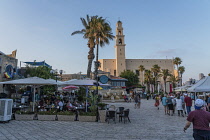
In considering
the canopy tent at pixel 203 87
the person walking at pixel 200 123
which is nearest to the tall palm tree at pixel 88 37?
the canopy tent at pixel 203 87

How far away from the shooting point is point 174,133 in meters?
7.08

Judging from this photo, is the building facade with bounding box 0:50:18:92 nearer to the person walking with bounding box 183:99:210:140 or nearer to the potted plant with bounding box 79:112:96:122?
the potted plant with bounding box 79:112:96:122

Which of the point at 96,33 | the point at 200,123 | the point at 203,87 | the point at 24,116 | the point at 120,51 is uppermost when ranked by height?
the point at 120,51

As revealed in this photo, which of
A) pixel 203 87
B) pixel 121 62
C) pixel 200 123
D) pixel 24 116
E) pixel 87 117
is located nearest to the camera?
pixel 200 123

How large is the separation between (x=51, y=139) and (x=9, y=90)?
63.9 ft

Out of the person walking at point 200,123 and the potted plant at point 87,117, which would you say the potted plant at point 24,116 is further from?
the person walking at point 200,123

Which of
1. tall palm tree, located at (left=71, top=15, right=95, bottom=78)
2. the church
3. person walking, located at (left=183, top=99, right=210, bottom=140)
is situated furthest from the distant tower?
person walking, located at (left=183, top=99, right=210, bottom=140)

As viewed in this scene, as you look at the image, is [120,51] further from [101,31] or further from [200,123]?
[200,123]

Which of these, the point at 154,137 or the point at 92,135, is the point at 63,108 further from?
the point at 154,137

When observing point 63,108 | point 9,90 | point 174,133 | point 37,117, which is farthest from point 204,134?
point 9,90

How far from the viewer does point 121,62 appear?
74.6 meters

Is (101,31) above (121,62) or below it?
below

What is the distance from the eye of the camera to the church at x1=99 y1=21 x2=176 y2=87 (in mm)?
67812

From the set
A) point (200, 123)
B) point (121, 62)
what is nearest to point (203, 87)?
point (200, 123)
